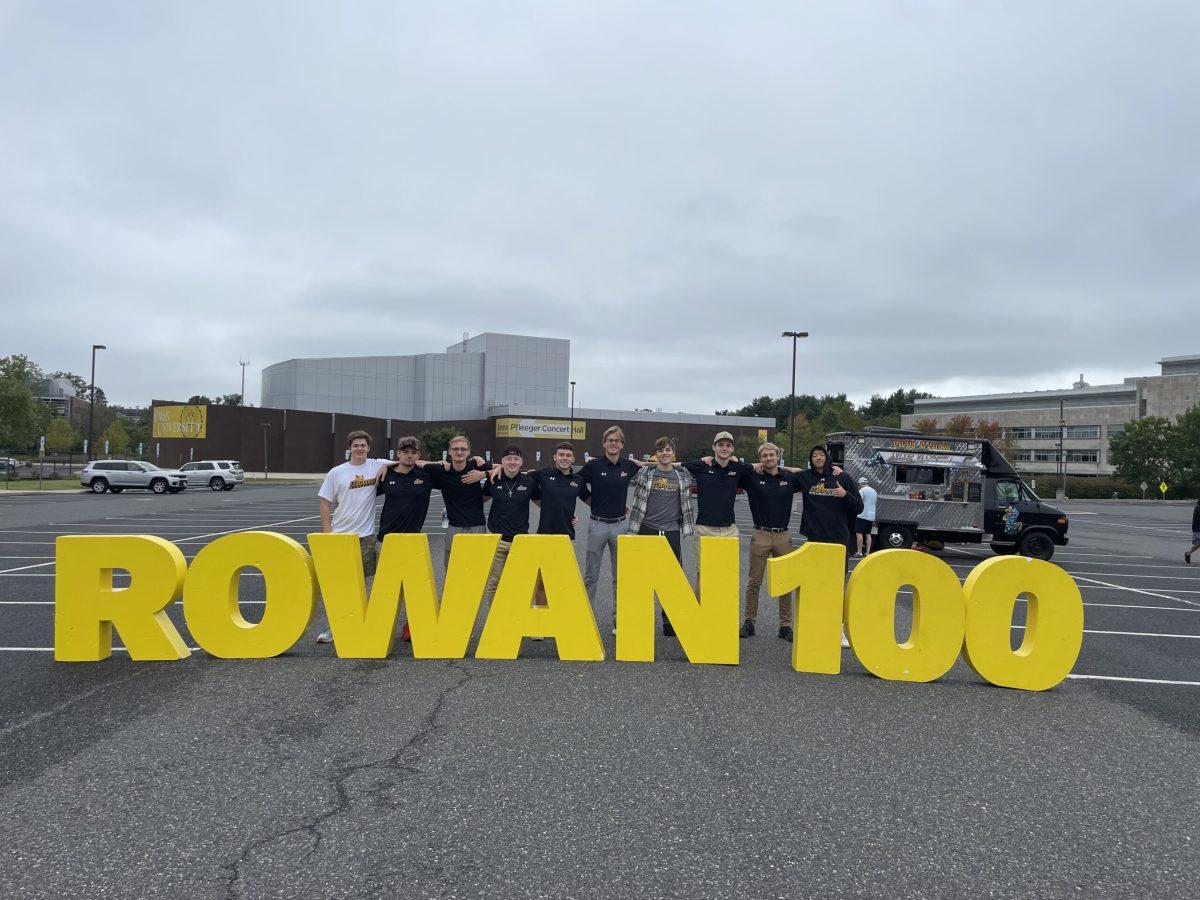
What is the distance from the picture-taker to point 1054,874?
313 cm

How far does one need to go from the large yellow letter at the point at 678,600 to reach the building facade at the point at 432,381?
7264 cm

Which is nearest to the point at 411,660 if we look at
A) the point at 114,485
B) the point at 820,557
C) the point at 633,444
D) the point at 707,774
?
the point at 707,774

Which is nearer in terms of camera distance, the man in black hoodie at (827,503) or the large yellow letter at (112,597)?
the large yellow letter at (112,597)

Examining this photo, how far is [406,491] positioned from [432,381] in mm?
73142

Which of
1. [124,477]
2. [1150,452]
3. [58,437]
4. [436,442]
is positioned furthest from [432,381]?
[1150,452]

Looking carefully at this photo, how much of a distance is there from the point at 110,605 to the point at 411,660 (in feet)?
8.06

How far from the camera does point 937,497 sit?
15117 millimetres

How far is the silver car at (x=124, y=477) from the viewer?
33594 millimetres

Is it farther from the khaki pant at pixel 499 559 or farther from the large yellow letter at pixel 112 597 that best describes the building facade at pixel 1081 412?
the large yellow letter at pixel 112 597

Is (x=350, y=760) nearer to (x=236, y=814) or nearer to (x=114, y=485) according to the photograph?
(x=236, y=814)

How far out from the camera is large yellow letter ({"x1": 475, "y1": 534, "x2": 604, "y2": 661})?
20.3 feet

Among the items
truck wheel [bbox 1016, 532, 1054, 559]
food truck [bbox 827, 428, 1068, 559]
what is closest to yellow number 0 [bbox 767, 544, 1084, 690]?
food truck [bbox 827, 428, 1068, 559]

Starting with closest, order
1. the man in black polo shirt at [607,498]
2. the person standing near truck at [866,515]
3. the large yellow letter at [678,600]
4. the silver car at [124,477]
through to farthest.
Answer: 1. the large yellow letter at [678,600]
2. the man in black polo shirt at [607,498]
3. the person standing near truck at [866,515]
4. the silver car at [124,477]

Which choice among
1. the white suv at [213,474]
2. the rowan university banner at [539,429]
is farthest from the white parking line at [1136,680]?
the rowan university banner at [539,429]
